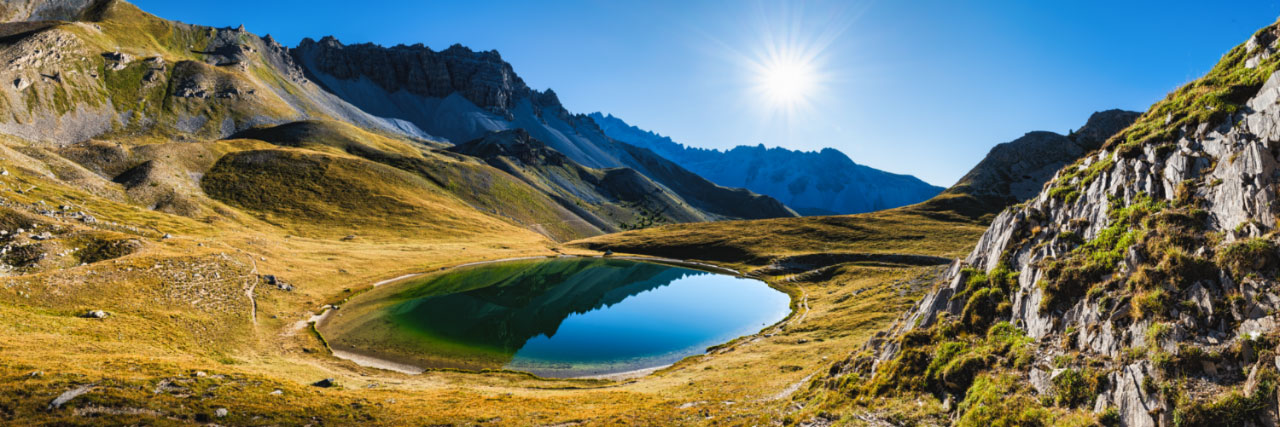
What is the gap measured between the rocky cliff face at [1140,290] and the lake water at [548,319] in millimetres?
37250

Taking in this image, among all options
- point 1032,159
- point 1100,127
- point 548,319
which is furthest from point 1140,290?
point 1100,127

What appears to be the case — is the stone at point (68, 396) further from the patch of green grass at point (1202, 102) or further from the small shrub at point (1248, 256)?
the patch of green grass at point (1202, 102)

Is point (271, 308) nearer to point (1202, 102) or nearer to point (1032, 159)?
point (1202, 102)

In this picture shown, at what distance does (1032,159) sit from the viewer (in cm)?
18188

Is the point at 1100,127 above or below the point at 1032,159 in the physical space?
above

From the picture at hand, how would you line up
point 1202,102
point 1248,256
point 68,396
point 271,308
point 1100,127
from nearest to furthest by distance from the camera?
point 1248,256 < point 1202,102 < point 68,396 < point 271,308 < point 1100,127

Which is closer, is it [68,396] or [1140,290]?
[1140,290]

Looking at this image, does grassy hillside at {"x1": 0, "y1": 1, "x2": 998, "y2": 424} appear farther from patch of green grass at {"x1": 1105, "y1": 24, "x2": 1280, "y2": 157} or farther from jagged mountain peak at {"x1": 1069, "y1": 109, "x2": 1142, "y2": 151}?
jagged mountain peak at {"x1": 1069, "y1": 109, "x2": 1142, "y2": 151}

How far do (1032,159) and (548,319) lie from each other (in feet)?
686

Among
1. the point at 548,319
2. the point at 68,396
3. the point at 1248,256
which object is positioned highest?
the point at 1248,256

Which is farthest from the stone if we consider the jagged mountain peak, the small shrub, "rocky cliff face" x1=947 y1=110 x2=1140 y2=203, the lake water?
the jagged mountain peak

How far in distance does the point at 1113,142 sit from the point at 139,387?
51.4 meters

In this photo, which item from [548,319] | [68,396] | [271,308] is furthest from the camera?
[548,319]

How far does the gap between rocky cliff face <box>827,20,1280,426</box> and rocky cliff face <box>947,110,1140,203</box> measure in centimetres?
18170
